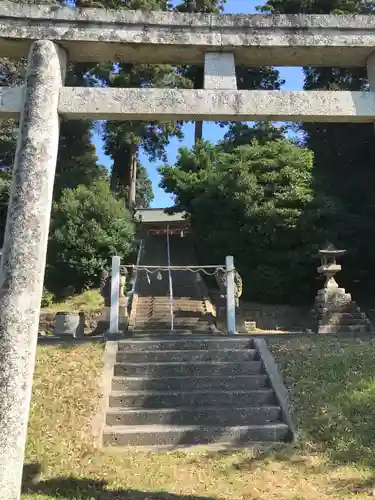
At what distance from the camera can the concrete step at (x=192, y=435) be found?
17.7 feet

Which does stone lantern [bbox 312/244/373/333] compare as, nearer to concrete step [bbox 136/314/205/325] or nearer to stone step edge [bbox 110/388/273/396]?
concrete step [bbox 136/314/205/325]

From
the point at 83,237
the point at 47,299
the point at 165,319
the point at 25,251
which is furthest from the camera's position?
the point at 83,237

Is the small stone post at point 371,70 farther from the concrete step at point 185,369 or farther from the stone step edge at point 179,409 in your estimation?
the concrete step at point 185,369

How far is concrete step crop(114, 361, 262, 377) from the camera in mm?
6639

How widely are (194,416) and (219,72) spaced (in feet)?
13.8

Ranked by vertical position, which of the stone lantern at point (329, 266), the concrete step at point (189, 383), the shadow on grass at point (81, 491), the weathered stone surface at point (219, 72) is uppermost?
the weathered stone surface at point (219, 72)

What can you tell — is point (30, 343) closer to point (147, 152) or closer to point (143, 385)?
point (143, 385)

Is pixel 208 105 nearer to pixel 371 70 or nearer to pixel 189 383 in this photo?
pixel 371 70

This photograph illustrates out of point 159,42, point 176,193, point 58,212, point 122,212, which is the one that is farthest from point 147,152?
point 159,42

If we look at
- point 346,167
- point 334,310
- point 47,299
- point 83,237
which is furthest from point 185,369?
point 346,167

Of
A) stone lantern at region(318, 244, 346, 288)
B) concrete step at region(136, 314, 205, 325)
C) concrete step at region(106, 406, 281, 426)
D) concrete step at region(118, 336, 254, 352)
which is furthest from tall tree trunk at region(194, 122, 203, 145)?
concrete step at region(106, 406, 281, 426)

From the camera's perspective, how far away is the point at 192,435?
550 cm

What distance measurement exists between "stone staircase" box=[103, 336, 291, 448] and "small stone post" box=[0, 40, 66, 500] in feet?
7.48

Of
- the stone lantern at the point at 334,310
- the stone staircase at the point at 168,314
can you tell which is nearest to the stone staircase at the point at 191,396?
the stone lantern at the point at 334,310
